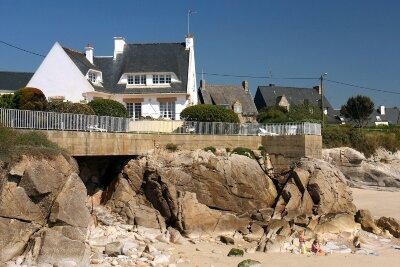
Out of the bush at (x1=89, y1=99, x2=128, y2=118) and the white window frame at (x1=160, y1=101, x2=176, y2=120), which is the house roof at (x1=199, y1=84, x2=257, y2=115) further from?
the bush at (x1=89, y1=99, x2=128, y2=118)

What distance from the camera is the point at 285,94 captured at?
70.5 m

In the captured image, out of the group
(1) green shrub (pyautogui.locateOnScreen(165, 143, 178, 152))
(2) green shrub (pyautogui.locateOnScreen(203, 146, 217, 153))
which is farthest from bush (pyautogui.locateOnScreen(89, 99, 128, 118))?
(2) green shrub (pyautogui.locateOnScreen(203, 146, 217, 153))

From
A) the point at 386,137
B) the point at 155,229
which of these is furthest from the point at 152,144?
the point at 386,137

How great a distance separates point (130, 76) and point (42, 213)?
24.0 m

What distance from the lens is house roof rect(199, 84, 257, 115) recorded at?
2295 inches

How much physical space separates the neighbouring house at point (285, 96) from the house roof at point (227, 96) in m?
8.12

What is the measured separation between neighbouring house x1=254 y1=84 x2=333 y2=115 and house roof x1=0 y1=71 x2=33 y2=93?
32.5 m

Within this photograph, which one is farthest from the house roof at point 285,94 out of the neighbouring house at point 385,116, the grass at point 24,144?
the grass at point 24,144

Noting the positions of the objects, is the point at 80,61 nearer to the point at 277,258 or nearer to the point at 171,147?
the point at 171,147

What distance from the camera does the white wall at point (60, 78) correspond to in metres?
39.5

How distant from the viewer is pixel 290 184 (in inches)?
1144

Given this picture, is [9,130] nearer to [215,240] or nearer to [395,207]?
[215,240]

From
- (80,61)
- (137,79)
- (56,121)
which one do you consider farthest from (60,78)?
(56,121)

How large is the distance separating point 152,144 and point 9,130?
9.57 m
